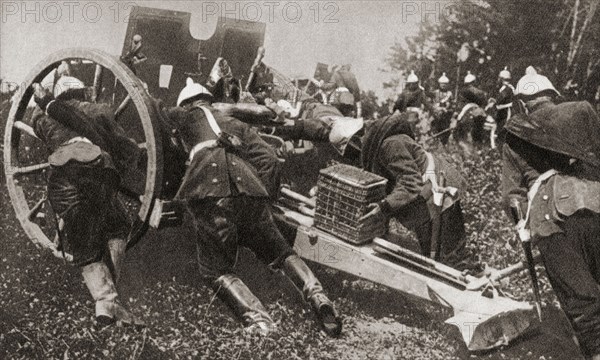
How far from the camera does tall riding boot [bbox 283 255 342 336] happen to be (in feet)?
14.5

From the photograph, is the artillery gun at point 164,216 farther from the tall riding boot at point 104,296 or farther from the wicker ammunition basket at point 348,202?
the tall riding boot at point 104,296

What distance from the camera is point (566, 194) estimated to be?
4.00 m

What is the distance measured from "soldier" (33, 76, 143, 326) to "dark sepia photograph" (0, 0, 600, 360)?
0.01 metres

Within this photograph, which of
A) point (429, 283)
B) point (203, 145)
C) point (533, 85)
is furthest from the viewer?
point (203, 145)

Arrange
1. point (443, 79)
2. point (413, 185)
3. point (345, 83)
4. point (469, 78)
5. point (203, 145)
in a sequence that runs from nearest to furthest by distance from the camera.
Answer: point (203, 145) < point (413, 185) < point (345, 83) < point (469, 78) < point (443, 79)

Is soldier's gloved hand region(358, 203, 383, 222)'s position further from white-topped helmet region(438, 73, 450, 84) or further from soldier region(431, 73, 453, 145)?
soldier region(431, 73, 453, 145)

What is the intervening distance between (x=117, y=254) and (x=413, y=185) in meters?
2.18

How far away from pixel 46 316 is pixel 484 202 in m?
4.09

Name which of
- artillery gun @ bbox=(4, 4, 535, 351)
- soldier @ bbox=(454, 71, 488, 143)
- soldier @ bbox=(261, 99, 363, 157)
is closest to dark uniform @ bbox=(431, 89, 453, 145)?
soldier @ bbox=(454, 71, 488, 143)

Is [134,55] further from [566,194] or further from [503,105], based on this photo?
[503,105]

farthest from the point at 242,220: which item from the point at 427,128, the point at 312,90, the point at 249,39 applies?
the point at 427,128

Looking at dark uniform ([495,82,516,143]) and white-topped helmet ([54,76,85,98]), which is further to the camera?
dark uniform ([495,82,516,143])

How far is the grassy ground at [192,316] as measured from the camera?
4000mm

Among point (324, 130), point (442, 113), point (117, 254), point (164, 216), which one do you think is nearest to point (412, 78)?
point (324, 130)
